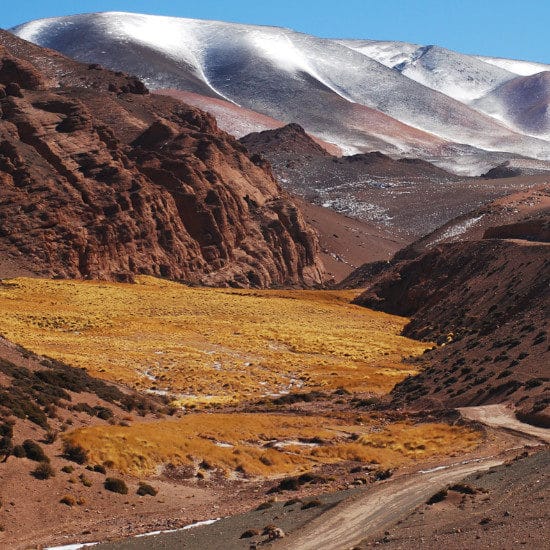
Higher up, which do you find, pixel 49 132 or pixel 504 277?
pixel 49 132

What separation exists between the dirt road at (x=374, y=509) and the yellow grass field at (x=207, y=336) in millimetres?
16475

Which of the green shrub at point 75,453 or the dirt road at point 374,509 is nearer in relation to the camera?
the dirt road at point 374,509

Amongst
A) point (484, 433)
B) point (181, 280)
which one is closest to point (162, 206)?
point (181, 280)

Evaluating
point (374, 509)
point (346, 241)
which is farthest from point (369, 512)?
point (346, 241)

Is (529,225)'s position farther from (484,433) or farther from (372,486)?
(372,486)

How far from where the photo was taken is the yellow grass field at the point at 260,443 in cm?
2448

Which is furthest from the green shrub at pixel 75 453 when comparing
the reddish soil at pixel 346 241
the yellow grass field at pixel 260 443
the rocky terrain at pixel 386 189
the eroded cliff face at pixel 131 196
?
the rocky terrain at pixel 386 189

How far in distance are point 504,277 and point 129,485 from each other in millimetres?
42600

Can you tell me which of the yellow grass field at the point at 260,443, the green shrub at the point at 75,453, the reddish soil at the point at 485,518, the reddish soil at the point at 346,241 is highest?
the reddish soil at the point at 485,518

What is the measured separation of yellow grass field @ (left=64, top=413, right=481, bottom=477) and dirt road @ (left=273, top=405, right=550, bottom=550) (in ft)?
12.1

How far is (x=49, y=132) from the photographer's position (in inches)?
3462

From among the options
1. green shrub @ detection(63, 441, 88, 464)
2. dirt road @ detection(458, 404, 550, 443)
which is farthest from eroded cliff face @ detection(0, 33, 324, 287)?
green shrub @ detection(63, 441, 88, 464)

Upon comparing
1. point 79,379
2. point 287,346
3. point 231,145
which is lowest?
point 287,346

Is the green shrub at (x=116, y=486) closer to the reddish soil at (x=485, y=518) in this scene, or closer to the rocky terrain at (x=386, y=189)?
the reddish soil at (x=485, y=518)
